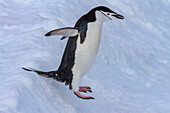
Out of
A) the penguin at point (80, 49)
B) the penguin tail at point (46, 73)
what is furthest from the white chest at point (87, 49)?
the penguin tail at point (46, 73)

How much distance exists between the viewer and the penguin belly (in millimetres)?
3253

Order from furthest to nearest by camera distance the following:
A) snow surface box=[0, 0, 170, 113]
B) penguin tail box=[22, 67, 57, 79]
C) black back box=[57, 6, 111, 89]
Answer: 1. black back box=[57, 6, 111, 89]
2. penguin tail box=[22, 67, 57, 79]
3. snow surface box=[0, 0, 170, 113]

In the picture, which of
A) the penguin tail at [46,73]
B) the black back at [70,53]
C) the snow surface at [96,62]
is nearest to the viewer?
the snow surface at [96,62]

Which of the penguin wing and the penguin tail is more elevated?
the penguin wing

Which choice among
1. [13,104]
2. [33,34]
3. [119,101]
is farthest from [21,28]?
[13,104]

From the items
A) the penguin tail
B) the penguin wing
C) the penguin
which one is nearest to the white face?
the penguin

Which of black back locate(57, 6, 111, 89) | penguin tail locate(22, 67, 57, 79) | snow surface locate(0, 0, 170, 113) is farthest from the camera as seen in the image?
black back locate(57, 6, 111, 89)

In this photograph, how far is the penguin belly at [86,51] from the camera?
3.25m

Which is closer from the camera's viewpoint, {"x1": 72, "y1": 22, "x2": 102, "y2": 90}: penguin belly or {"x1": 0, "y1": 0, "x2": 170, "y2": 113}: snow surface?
{"x1": 0, "y1": 0, "x2": 170, "y2": 113}: snow surface

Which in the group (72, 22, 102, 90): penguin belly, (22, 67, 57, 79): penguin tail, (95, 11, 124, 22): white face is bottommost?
(22, 67, 57, 79): penguin tail

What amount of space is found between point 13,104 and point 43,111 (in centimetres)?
32

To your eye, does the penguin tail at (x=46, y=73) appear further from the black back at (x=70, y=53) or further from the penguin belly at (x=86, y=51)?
the penguin belly at (x=86, y=51)

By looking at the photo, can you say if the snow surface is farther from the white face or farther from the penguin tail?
the white face

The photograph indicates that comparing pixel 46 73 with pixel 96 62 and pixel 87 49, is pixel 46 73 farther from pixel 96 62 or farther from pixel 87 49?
pixel 96 62
